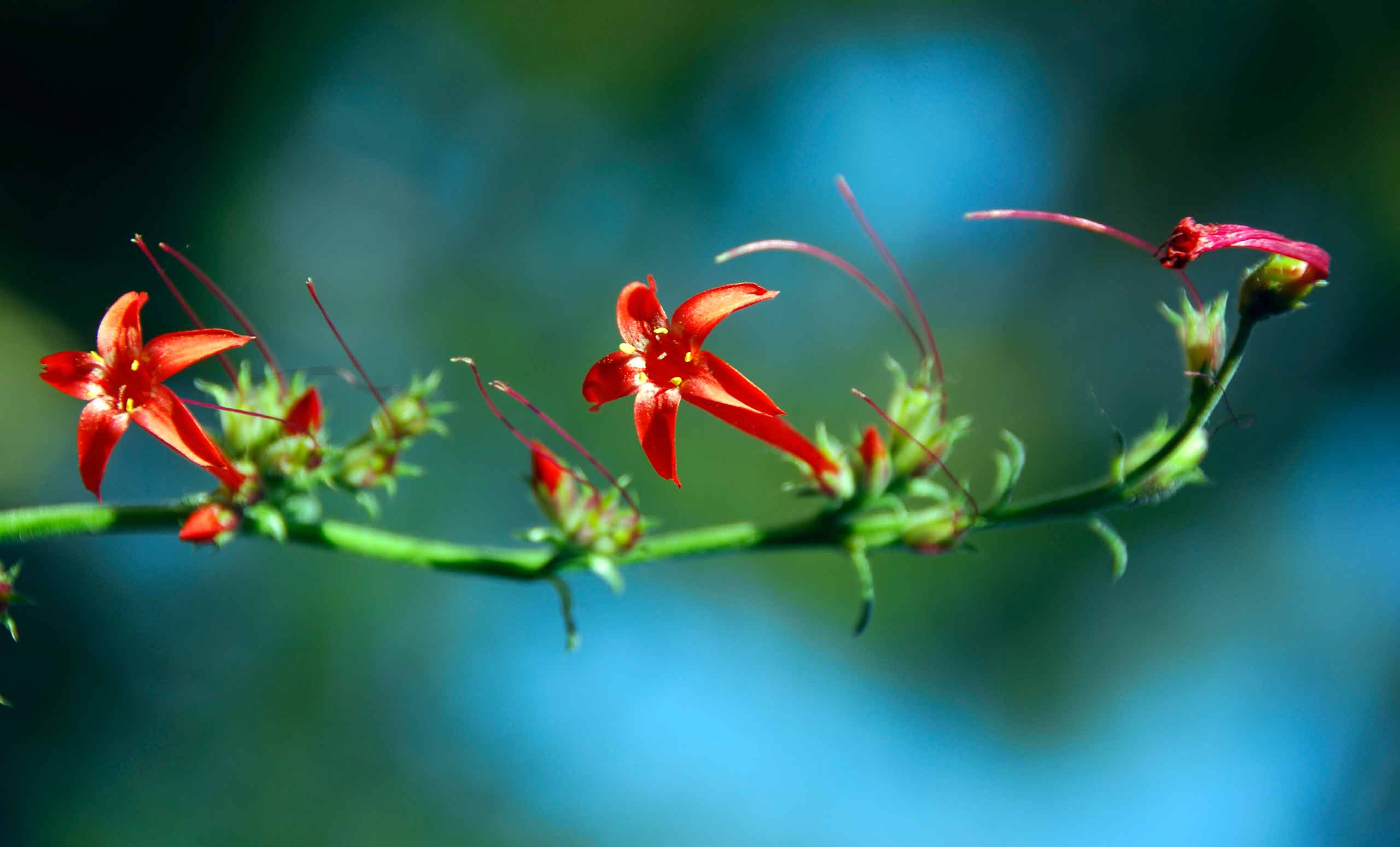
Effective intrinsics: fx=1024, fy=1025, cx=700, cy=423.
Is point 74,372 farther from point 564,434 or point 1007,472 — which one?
point 1007,472

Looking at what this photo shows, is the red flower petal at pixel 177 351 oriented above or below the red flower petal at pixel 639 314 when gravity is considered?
above

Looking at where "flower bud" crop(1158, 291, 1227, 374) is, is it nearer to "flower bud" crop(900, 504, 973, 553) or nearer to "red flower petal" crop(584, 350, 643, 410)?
"flower bud" crop(900, 504, 973, 553)

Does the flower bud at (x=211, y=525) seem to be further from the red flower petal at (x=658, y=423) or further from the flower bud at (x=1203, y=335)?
the flower bud at (x=1203, y=335)

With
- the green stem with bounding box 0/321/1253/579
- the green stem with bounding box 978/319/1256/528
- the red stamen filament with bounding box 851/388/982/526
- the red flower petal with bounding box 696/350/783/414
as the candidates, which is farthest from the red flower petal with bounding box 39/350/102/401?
the green stem with bounding box 978/319/1256/528

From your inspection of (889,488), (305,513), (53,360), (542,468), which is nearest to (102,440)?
(53,360)

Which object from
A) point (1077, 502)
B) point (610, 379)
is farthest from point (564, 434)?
point (1077, 502)

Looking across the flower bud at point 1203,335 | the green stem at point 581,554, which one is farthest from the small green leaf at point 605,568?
the flower bud at point 1203,335
